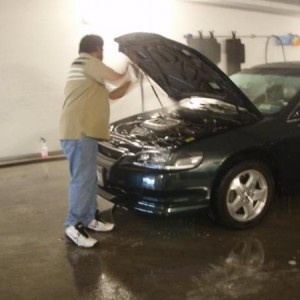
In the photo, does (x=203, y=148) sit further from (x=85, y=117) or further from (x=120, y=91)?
(x=85, y=117)

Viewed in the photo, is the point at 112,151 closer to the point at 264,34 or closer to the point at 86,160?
the point at 86,160

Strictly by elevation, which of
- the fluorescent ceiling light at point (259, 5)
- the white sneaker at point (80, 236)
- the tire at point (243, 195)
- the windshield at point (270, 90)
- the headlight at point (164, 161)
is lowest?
the white sneaker at point (80, 236)

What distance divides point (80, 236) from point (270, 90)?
2.30 metres

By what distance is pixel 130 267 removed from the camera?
317 cm

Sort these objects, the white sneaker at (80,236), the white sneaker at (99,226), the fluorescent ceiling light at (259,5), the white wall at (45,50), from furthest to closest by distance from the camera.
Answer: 1. the fluorescent ceiling light at (259,5)
2. the white wall at (45,50)
3. the white sneaker at (99,226)
4. the white sneaker at (80,236)

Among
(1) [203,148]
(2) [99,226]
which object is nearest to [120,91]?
(1) [203,148]

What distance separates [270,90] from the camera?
4.25 m

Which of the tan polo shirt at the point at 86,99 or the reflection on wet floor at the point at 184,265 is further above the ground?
the tan polo shirt at the point at 86,99

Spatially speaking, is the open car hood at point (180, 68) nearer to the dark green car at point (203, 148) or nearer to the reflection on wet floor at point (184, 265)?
the dark green car at point (203, 148)

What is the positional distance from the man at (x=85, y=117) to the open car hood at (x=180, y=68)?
36 centimetres

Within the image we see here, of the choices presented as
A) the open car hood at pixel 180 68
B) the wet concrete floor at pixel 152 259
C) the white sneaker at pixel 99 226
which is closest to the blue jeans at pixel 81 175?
the white sneaker at pixel 99 226

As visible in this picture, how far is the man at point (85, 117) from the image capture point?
3334mm

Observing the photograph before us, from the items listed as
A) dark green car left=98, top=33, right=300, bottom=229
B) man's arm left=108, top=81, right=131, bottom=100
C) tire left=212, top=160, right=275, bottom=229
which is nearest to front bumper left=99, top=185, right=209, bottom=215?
dark green car left=98, top=33, right=300, bottom=229

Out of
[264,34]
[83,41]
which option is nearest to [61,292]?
[83,41]
